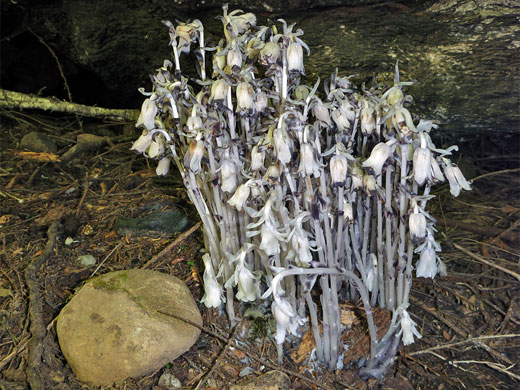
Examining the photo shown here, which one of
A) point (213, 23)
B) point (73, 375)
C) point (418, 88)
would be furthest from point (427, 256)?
point (213, 23)

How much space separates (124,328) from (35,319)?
430mm

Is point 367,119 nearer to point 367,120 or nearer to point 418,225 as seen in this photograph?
point 367,120

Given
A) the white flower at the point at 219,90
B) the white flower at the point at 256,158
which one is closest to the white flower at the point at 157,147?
the white flower at the point at 219,90

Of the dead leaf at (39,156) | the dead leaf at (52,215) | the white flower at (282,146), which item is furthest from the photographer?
the dead leaf at (39,156)

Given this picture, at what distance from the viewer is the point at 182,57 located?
3.06 metres

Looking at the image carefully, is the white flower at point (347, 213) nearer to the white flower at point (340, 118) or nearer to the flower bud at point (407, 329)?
the white flower at point (340, 118)

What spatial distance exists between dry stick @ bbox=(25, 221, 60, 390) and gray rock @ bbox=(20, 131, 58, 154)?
1196mm

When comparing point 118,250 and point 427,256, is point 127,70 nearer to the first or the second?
point 118,250

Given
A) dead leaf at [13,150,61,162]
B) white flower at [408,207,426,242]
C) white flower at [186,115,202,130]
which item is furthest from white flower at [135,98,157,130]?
dead leaf at [13,150,61,162]

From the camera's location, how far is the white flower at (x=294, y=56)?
1795 mm

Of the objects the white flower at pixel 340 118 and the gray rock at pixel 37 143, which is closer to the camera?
the white flower at pixel 340 118

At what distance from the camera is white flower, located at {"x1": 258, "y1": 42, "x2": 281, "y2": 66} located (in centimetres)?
177

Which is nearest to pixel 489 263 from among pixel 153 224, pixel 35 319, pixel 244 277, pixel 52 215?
pixel 244 277

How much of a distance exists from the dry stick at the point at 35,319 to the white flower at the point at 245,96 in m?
1.23
